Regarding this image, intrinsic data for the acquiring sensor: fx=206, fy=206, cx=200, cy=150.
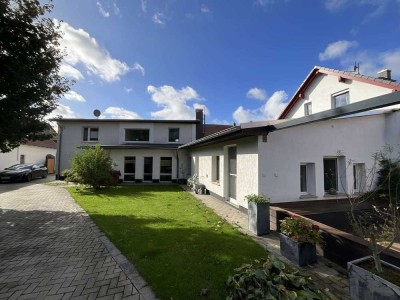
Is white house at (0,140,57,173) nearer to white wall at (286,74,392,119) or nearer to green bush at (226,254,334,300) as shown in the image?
green bush at (226,254,334,300)

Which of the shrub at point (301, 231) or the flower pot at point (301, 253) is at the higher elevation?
the shrub at point (301, 231)

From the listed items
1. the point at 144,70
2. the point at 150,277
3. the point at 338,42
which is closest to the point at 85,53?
the point at 144,70

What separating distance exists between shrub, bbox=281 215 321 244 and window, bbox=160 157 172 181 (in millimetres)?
15426

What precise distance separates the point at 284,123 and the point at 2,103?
883 centimetres

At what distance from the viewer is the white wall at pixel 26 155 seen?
22.1 metres

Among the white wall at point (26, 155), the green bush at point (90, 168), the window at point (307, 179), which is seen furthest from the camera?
the white wall at point (26, 155)

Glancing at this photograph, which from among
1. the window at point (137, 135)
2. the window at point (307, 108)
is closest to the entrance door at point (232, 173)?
the window at point (307, 108)

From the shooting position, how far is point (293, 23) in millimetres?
8703

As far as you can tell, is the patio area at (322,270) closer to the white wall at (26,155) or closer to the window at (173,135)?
the window at (173,135)

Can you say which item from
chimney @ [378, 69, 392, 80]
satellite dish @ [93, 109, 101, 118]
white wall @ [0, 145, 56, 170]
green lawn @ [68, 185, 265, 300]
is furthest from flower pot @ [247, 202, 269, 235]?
white wall @ [0, 145, 56, 170]

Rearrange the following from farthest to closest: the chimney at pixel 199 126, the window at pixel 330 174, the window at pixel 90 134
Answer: the chimney at pixel 199 126 < the window at pixel 90 134 < the window at pixel 330 174

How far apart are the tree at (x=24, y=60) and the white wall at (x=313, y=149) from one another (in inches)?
317

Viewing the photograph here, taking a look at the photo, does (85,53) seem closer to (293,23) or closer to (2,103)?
A: (2,103)

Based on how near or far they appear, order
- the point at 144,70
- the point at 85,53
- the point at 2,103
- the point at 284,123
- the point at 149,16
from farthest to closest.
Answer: the point at 144,70 < the point at 85,53 < the point at 149,16 < the point at 2,103 < the point at 284,123
